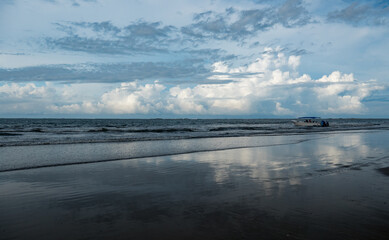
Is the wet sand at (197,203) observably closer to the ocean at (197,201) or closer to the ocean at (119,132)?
the ocean at (197,201)

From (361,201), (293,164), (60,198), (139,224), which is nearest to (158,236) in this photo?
(139,224)

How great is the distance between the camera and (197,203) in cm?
751

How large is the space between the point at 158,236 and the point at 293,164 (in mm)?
10203

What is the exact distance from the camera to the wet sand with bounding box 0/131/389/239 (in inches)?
225

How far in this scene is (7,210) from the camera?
280 inches

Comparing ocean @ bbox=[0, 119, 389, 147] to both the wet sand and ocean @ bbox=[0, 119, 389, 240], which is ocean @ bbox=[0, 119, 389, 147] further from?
the wet sand

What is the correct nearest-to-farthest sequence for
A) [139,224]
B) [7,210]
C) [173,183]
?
1. [139,224]
2. [7,210]
3. [173,183]

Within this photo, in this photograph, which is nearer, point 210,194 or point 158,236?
point 158,236

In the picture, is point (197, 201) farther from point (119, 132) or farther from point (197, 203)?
point (119, 132)

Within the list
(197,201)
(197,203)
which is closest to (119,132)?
(197,201)

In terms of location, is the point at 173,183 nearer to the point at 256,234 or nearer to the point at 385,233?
the point at 256,234

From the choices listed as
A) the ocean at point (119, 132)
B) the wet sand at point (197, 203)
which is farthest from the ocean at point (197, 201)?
the ocean at point (119, 132)

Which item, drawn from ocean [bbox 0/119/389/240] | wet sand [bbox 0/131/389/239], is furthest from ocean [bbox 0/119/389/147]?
wet sand [bbox 0/131/389/239]

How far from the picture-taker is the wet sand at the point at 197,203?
18.7ft
